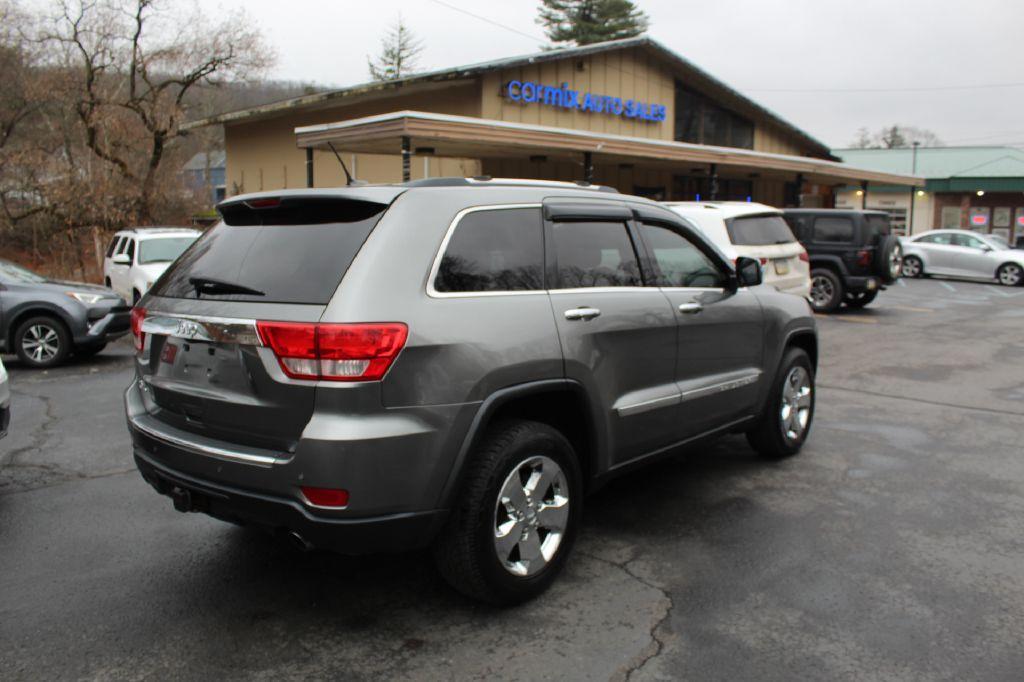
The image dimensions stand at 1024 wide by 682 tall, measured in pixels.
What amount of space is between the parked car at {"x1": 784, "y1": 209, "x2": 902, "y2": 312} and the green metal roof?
2127cm

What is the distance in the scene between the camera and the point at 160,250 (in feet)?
45.0

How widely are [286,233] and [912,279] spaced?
24366 millimetres

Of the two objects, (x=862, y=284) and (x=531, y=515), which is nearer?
(x=531, y=515)

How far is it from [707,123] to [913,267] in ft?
24.9

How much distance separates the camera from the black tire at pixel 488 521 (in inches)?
128

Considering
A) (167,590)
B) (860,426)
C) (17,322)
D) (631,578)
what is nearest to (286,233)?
(167,590)

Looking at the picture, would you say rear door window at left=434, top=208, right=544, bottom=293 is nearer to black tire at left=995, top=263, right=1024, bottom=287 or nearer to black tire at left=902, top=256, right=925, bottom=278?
black tire at left=995, top=263, right=1024, bottom=287

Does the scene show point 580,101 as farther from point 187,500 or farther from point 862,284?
point 187,500

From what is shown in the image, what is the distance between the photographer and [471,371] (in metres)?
3.18

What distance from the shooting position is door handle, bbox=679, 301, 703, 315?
4474 mm

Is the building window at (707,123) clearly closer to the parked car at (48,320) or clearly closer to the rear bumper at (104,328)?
the rear bumper at (104,328)

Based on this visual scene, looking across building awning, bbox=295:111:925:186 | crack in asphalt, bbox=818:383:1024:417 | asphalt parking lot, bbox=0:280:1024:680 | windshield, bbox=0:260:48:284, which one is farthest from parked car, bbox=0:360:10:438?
crack in asphalt, bbox=818:383:1024:417

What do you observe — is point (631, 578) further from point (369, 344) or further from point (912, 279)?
point (912, 279)

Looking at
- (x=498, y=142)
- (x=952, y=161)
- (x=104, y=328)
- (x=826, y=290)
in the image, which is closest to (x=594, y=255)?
(x=104, y=328)
